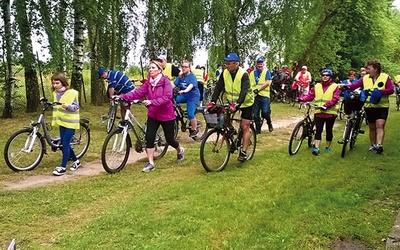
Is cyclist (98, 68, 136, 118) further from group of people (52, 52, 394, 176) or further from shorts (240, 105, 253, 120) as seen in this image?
shorts (240, 105, 253, 120)

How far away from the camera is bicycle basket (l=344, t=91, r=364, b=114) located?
775cm

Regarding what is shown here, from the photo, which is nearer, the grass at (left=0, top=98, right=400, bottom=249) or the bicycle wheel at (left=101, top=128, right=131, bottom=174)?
the grass at (left=0, top=98, right=400, bottom=249)

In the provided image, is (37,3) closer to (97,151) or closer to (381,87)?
(97,151)

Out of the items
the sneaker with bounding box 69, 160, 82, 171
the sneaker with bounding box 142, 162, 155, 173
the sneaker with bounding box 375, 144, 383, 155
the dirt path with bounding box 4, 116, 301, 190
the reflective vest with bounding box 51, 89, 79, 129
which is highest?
the reflective vest with bounding box 51, 89, 79, 129

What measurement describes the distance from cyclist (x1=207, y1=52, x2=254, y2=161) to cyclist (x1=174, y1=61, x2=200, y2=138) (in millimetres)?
1794

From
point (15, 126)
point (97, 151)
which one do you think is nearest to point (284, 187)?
point (97, 151)

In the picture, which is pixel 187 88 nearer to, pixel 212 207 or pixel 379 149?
pixel 379 149

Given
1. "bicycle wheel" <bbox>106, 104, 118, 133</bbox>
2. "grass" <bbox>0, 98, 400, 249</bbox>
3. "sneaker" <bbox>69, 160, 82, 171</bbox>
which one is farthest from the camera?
"bicycle wheel" <bbox>106, 104, 118, 133</bbox>

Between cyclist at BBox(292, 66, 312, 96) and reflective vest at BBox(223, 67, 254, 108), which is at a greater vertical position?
reflective vest at BBox(223, 67, 254, 108)

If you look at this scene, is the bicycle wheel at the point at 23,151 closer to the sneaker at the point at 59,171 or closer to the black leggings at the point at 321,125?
the sneaker at the point at 59,171

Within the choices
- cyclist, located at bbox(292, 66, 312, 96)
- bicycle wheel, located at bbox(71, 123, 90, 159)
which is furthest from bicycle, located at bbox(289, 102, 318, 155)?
cyclist, located at bbox(292, 66, 312, 96)

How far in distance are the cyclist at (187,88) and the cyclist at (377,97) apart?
10.1 ft

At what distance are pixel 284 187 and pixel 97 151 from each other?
4.11 metres

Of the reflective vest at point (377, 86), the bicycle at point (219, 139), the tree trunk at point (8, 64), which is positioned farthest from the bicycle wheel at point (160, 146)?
the tree trunk at point (8, 64)
